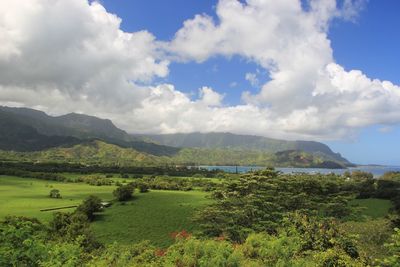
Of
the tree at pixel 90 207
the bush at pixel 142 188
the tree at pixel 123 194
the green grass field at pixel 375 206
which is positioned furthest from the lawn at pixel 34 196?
the green grass field at pixel 375 206

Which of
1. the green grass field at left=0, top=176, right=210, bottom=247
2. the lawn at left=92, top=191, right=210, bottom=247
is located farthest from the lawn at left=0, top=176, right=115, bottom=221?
the lawn at left=92, top=191, right=210, bottom=247

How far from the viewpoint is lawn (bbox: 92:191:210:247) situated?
74438 millimetres

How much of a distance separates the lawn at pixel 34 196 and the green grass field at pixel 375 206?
79981 millimetres

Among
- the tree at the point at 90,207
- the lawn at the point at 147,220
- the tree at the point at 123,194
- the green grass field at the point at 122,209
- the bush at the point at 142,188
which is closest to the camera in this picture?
the lawn at the point at 147,220

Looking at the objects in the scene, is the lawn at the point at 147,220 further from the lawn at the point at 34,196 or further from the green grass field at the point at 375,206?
the green grass field at the point at 375,206

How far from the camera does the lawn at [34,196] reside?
93.8m

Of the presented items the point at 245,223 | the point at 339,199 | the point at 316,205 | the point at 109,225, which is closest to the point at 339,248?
the point at 245,223

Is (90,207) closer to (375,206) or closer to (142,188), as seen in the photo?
(142,188)

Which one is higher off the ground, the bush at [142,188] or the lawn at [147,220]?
the bush at [142,188]

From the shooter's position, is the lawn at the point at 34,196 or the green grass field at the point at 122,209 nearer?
the green grass field at the point at 122,209

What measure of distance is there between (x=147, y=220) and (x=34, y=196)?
168ft

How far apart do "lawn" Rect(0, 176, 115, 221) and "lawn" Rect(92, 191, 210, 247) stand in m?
14.1

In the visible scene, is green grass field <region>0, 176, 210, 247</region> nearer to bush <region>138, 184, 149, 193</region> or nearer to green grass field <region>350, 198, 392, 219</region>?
bush <region>138, 184, 149, 193</region>

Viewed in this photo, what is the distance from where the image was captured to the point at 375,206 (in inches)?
4072
